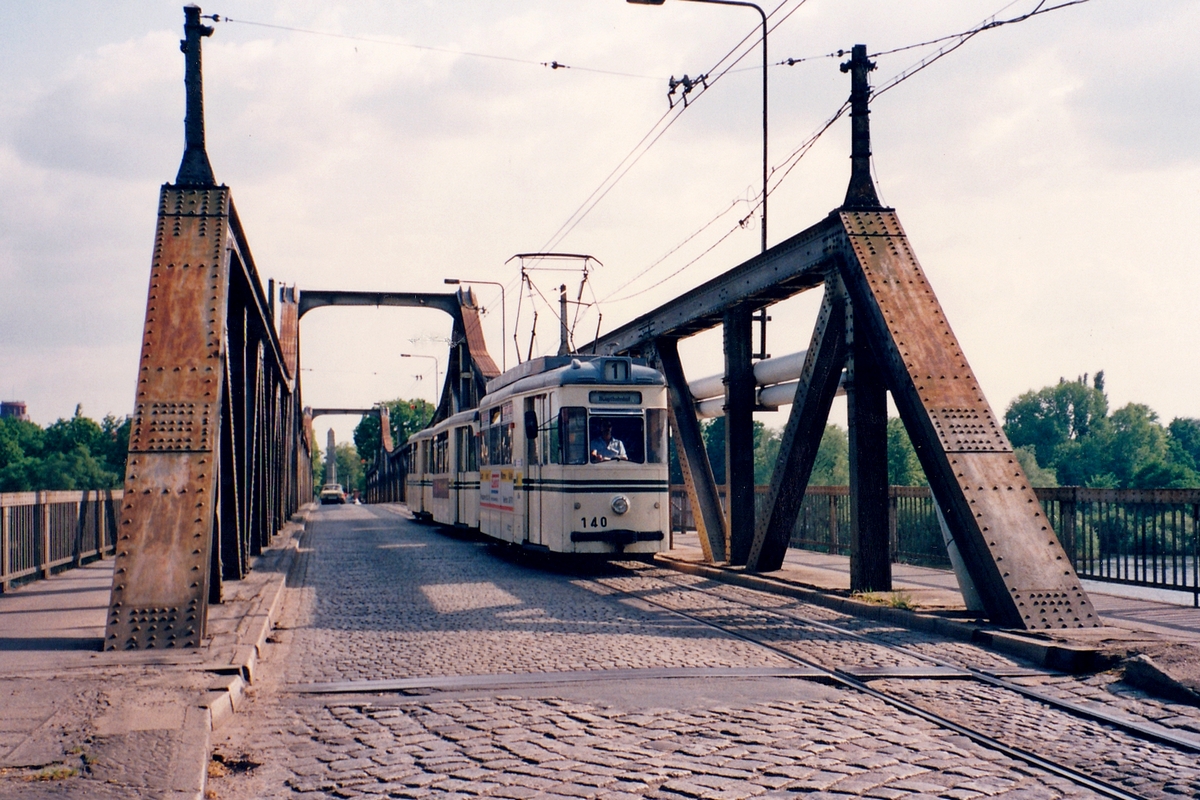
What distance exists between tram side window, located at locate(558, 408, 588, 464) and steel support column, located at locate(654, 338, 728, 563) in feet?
5.61

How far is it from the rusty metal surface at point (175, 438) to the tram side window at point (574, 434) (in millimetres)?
6467

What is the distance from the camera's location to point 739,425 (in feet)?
53.2

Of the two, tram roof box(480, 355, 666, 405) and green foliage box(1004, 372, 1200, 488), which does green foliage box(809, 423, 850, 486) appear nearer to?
green foliage box(1004, 372, 1200, 488)

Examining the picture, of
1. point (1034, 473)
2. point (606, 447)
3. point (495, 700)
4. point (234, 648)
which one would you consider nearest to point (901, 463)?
point (1034, 473)

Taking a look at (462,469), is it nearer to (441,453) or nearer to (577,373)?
(441,453)

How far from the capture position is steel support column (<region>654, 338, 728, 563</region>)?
17.4m

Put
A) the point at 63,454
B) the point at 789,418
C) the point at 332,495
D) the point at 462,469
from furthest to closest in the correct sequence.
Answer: the point at 63,454, the point at 332,495, the point at 462,469, the point at 789,418


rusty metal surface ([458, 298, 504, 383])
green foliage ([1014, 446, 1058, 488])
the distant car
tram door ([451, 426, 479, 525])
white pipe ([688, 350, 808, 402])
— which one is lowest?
the distant car

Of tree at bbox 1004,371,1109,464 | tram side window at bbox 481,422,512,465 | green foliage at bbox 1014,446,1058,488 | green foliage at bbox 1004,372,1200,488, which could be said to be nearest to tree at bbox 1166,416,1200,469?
green foliage at bbox 1004,372,1200,488

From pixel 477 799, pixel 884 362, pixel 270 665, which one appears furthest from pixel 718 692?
pixel 884 362

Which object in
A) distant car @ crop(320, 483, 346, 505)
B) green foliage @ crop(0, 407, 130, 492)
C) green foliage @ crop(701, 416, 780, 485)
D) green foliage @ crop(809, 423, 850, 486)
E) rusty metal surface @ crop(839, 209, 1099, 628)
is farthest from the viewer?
green foliage @ crop(0, 407, 130, 492)

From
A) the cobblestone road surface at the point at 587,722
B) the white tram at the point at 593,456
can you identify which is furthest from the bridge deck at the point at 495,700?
the white tram at the point at 593,456

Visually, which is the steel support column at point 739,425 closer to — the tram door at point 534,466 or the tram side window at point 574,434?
the tram side window at point 574,434

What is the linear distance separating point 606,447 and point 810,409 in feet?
14.0
